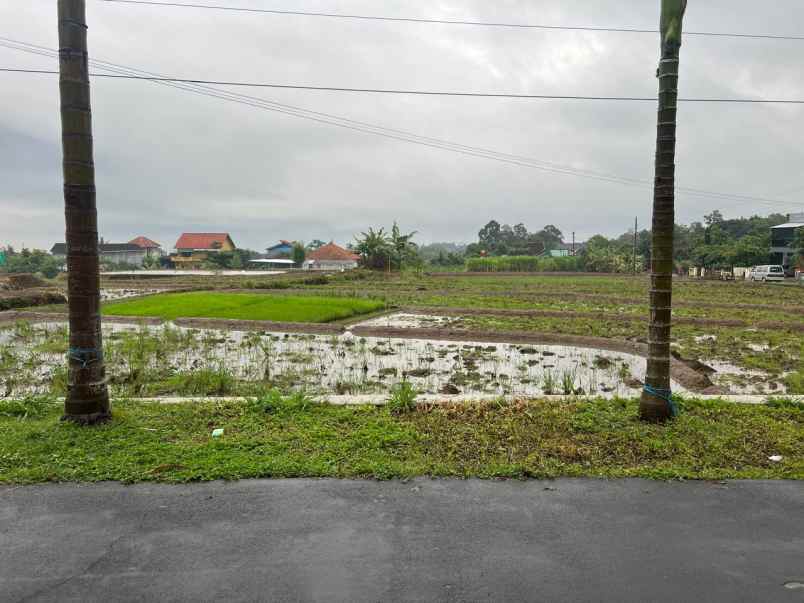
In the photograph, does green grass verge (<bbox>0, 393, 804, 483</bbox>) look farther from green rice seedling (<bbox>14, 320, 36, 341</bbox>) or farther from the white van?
the white van

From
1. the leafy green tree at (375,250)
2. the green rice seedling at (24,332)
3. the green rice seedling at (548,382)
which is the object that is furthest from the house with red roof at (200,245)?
the green rice seedling at (548,382)

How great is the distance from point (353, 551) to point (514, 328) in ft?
47.9

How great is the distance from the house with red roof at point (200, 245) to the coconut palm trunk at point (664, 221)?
264 feet

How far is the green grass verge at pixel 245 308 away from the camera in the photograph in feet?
66.6

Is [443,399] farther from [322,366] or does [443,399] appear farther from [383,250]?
A: [383,250]

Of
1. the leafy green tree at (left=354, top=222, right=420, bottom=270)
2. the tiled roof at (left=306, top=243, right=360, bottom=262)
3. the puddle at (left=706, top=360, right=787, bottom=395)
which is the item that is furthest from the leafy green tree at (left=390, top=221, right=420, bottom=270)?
the puddle at (left=706, top=360, right=787, bottom=395)

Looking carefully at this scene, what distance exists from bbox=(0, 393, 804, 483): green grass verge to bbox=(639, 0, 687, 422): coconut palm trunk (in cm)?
36

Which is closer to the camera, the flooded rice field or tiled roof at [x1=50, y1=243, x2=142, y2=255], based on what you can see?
the flooded rice field

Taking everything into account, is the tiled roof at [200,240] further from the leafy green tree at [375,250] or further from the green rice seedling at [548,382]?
the green rice seedling at [548,382]

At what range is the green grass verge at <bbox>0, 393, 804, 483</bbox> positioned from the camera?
5.04 m

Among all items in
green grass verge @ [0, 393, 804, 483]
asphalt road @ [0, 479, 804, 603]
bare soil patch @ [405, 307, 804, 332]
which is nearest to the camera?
asphalt road @ [0, 479, 804, 603]

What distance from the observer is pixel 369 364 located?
40.7ft

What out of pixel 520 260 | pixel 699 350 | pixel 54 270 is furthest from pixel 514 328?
pixel 54 270

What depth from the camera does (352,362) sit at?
12773mm
